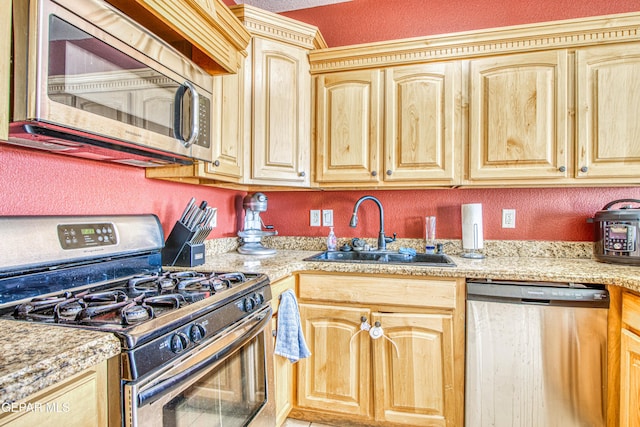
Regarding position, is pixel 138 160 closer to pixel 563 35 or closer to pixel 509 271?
pixel 509 271

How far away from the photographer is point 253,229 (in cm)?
223

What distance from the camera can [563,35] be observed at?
5.67 ft

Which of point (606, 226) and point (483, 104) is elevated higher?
point (483, 104)

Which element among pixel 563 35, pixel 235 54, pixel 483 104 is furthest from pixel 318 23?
pixel 563 35

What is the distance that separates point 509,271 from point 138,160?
1.67 metres

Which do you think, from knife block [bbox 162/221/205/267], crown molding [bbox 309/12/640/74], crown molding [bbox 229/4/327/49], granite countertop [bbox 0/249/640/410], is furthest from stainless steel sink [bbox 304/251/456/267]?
crown molding [bbox 229/4/327/49]

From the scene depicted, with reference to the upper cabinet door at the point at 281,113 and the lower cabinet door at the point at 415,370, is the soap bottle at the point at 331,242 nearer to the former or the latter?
the upper cabinet door at the point at 281,113

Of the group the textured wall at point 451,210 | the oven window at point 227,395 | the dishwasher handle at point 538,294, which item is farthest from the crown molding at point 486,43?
the oven window at point 227,395

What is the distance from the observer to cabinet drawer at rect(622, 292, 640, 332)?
1.29m

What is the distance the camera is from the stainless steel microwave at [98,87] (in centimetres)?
79

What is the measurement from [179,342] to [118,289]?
16.8 inches

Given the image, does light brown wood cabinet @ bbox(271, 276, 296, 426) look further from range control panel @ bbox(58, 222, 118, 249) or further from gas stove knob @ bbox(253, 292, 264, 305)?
range control panel @ bbox(58, 222, 118, 249)

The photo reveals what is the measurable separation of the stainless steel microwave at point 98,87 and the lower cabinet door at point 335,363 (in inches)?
40.0

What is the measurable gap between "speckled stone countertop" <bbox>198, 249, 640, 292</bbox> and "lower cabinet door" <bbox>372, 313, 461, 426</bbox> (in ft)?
0.73
